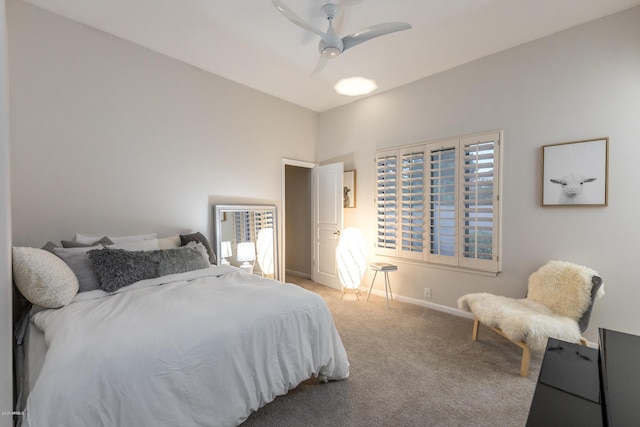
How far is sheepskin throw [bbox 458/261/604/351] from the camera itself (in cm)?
205

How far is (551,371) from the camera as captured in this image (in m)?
1.04

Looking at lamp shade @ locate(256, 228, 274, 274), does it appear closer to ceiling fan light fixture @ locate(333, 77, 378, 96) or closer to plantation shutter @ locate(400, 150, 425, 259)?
plantation shutter @ locate(400, 150, 425, 259)

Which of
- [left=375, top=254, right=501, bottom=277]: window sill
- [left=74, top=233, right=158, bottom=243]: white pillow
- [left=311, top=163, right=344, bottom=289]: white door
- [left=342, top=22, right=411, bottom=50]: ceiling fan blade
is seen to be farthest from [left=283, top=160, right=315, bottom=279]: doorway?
[left=342, top=22, right=411, bottom=50]: ceiling fan blade

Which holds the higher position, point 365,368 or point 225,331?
point 225,331

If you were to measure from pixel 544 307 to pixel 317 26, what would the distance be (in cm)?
319

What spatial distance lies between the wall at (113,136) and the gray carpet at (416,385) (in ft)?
7.50

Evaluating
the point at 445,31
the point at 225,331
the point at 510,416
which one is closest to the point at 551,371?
the point at 510,416

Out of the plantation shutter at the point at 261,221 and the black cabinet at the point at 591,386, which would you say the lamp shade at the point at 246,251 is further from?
the black cabinet at the point at 591,386

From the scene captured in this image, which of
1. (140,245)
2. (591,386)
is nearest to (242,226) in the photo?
(140,245)

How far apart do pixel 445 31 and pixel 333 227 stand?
2786mm

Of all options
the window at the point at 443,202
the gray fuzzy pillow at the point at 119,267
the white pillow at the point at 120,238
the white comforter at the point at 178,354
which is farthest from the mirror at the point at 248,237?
the window at the point at 443,202

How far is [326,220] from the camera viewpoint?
14.8 ft

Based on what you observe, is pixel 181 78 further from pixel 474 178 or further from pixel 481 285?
pixel 481 285

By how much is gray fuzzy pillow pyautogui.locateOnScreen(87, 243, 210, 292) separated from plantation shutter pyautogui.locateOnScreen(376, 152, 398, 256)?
2.41 m
